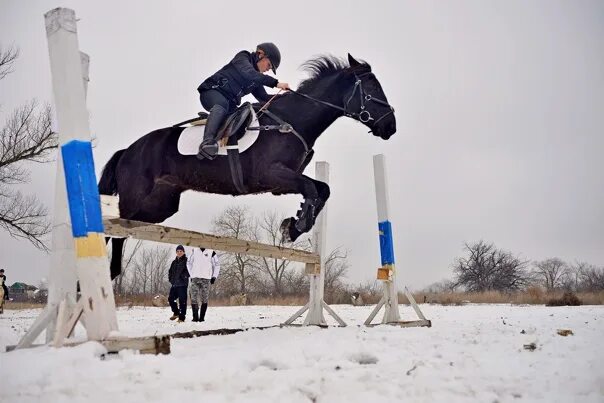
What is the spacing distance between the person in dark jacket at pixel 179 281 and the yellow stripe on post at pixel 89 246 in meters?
6.39

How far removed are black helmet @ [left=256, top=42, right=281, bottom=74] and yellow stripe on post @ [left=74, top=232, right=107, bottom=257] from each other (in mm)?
2900

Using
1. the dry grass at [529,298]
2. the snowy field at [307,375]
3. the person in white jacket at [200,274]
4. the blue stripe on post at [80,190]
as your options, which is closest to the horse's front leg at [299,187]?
the snowy field at [307,375]

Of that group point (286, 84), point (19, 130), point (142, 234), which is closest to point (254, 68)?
point (286, 84)

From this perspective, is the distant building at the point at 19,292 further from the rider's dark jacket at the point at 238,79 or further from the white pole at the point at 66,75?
the white pole at the point at 66,75

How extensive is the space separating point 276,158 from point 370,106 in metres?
1.30

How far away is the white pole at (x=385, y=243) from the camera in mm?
6766

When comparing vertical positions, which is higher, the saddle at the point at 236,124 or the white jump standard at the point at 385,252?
the saddle at the point at 236,124

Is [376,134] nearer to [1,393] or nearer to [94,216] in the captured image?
[94,216]

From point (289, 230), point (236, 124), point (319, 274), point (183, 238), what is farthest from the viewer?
point (319, 274)

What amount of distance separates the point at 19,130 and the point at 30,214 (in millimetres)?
3273

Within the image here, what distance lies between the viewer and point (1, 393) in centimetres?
209

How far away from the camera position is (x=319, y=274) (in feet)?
22.0

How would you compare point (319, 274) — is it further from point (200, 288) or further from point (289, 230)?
point (200, 288)

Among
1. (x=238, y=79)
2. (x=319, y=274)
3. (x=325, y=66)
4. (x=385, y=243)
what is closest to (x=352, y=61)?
(x=325, y=66)
